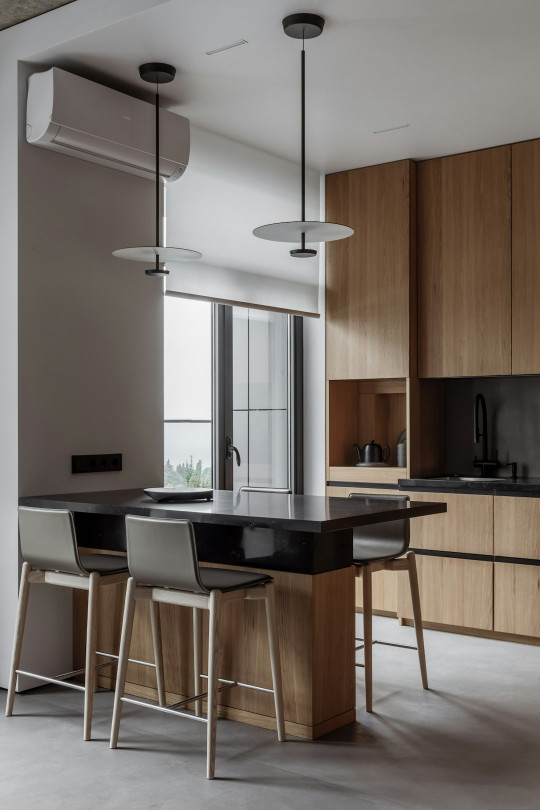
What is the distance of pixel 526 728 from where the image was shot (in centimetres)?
348

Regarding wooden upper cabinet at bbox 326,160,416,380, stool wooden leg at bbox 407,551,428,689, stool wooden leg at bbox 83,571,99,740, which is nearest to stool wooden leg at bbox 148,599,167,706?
stool wooden leg at bbox 83,571,99,740

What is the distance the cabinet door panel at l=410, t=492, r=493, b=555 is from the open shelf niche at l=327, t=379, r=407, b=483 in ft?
2.04

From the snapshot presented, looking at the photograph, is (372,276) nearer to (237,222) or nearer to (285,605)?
(237,222)

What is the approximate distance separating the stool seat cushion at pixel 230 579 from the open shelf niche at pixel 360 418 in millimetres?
2366

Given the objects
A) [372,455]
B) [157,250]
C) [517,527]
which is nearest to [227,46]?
[157,250]

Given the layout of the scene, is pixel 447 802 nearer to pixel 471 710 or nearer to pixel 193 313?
pixel 471 710

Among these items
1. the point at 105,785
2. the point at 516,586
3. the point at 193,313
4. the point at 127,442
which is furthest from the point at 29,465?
the point at 516,586

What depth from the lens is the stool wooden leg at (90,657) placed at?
11.0 feet

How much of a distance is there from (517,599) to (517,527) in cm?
40

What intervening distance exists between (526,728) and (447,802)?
2.75ft

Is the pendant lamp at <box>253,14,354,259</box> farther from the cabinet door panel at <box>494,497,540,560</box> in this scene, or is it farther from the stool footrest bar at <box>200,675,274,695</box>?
the cabinet door panel at <box>494,497,540,560</box>

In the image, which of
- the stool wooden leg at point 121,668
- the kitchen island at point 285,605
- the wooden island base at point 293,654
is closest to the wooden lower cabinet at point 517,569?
the kitchen island at point 285,605

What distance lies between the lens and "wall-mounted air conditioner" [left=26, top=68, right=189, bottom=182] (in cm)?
383

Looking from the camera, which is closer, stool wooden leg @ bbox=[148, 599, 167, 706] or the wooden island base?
the wooden island base
